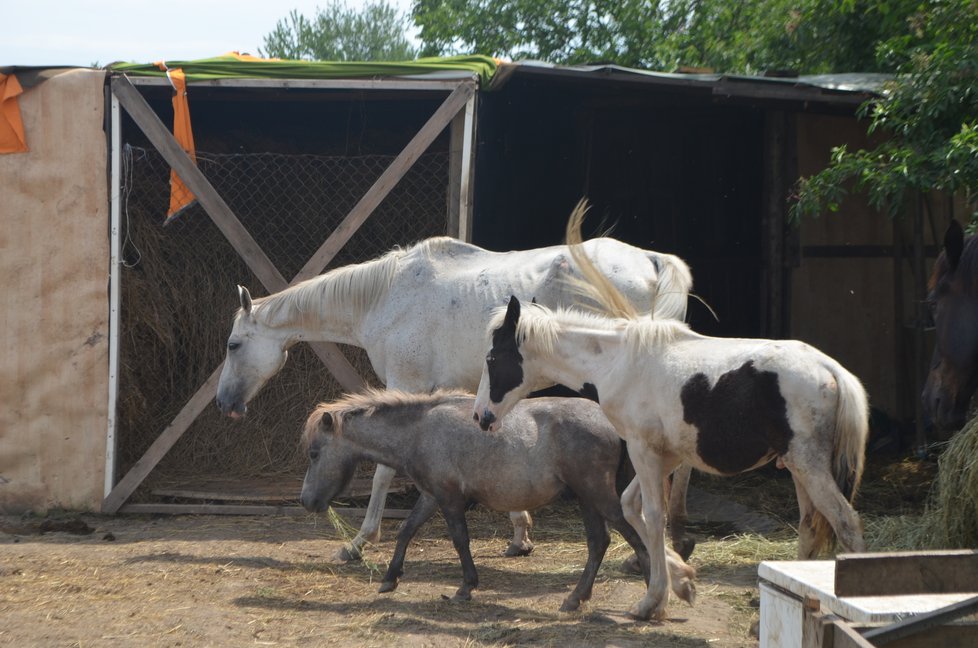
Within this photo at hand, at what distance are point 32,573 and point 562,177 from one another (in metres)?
6.75

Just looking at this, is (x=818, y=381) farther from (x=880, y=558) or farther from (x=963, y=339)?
(x=880, y=558)

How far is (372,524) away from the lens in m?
6.70

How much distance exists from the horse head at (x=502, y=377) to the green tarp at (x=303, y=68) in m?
3.14

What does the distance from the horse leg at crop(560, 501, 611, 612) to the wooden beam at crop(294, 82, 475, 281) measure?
11.1 ft

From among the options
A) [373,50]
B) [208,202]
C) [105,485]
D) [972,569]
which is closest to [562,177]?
[208,202]

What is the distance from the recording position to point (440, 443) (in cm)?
576

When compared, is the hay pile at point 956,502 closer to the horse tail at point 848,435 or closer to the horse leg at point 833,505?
the horse tail at point 848,435

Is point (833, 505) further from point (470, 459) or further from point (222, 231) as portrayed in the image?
point (222, 231)

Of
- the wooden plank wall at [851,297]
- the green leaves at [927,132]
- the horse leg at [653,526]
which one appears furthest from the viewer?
the wooden plank wall at [851,297]

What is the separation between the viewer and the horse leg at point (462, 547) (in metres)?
5.55

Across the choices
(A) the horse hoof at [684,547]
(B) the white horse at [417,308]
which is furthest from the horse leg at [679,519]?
(B) the white horse at [417,308]

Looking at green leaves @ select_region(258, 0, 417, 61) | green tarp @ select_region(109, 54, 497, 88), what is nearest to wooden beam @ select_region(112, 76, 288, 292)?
green tarp @ select_region(109, 54, 497, 88)

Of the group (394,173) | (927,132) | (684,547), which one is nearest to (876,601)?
(684,547)

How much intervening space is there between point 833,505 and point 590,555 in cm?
140
